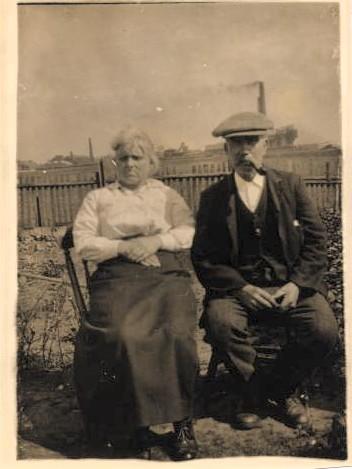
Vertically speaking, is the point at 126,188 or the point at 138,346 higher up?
the point at 126,188

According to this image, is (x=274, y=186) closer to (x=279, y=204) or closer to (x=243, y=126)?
(x=279, y=204)

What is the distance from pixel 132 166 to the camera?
4.90 metres

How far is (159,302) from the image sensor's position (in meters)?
4.80

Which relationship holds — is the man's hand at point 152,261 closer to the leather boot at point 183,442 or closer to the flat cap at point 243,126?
the flat cap at point 243,126

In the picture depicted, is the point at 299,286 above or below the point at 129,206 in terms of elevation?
below

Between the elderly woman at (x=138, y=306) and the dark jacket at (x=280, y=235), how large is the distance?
5.0 inches

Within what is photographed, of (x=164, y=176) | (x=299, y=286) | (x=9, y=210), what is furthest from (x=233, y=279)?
(x=9, y=210)

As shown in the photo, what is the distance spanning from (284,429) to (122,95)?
254 cm

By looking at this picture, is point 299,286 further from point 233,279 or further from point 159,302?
point 159,302

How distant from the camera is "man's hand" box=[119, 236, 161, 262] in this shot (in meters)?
4.82

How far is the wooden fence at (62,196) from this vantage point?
4918mm

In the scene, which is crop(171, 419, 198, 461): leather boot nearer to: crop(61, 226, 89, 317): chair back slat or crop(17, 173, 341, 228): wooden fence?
crop(61, 226, 89, 317): chair back slat

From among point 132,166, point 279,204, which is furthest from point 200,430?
point 132,166

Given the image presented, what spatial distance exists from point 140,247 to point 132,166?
1.84 feet
